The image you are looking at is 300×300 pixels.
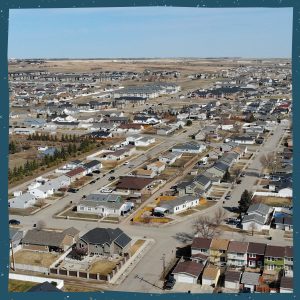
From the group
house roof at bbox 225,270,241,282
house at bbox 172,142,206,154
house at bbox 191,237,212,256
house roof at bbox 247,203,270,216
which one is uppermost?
house at bbox 172,142,206,154

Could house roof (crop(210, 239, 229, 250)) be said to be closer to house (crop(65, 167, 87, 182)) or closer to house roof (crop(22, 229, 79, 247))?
house roof (crop(22, 229, 79, 247))

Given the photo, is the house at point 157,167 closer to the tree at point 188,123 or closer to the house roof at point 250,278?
the house roof at point 250,278

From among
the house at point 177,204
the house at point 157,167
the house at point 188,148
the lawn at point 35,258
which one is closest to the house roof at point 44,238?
the lawn at point 35,258

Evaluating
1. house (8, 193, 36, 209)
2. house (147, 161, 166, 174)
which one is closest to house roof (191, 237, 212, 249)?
house (8, 193, 36, 209)

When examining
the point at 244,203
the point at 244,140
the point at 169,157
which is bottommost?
the point at 244,203

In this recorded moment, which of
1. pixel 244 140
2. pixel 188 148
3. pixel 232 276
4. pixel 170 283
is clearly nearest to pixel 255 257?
pixel 232 276

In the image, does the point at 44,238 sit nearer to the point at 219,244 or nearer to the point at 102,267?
the point at 102,267

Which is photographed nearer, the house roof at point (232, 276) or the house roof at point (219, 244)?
the house roof at point (232, 276)
